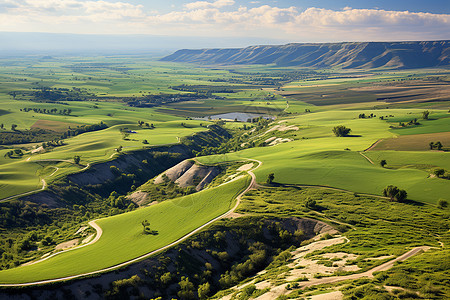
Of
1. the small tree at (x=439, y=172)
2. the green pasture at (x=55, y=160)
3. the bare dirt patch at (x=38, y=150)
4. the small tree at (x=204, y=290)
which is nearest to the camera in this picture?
the small tree at (x=204, y=290)

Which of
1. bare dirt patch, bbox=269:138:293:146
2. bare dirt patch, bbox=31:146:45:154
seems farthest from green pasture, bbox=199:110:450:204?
bare dirt patch, bbox=31:146:45:154

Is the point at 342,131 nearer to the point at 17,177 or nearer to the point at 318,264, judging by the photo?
the point at 318,264

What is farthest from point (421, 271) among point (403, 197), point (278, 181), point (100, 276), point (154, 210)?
point (154, 210)

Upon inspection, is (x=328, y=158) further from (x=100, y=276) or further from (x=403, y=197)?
(x=100, y=276)

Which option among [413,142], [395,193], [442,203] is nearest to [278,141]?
[413,142]

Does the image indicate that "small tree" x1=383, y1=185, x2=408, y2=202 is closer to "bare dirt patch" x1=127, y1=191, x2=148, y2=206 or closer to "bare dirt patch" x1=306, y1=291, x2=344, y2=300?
"bare dirt patch" x1=306, y1=291, x2=344, y2=300

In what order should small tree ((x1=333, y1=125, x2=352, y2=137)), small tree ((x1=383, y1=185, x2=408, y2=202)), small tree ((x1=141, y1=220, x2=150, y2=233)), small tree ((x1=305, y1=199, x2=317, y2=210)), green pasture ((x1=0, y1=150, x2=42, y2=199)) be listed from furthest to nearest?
small tree ((x1=333, y1=125, x2=352, y2=137)), green pasture ((x1=0, y1=150, x2=42, y2=199)), small tree ((x1=383, y1=185, x2=408, y2=202)), small tree ((x1=305, y1=199, x2=317, y2=210)), small tree ((x1=141, y1=220, x2=150, y2=233))

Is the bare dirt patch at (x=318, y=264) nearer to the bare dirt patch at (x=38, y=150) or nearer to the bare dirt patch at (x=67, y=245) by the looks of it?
the bare dirt patch at (x=67, y=245)

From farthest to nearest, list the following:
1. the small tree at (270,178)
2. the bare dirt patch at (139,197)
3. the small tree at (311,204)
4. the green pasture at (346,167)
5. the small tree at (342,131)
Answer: the small tree at (342,131) < the bare dirt patch at (139,197) < the small tree at (270,178) < the green pasture at (346,167) < the small tree at (311,204)

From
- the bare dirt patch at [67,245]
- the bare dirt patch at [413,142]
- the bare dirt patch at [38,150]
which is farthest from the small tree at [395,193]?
the bare dirt patch at [38,150]
